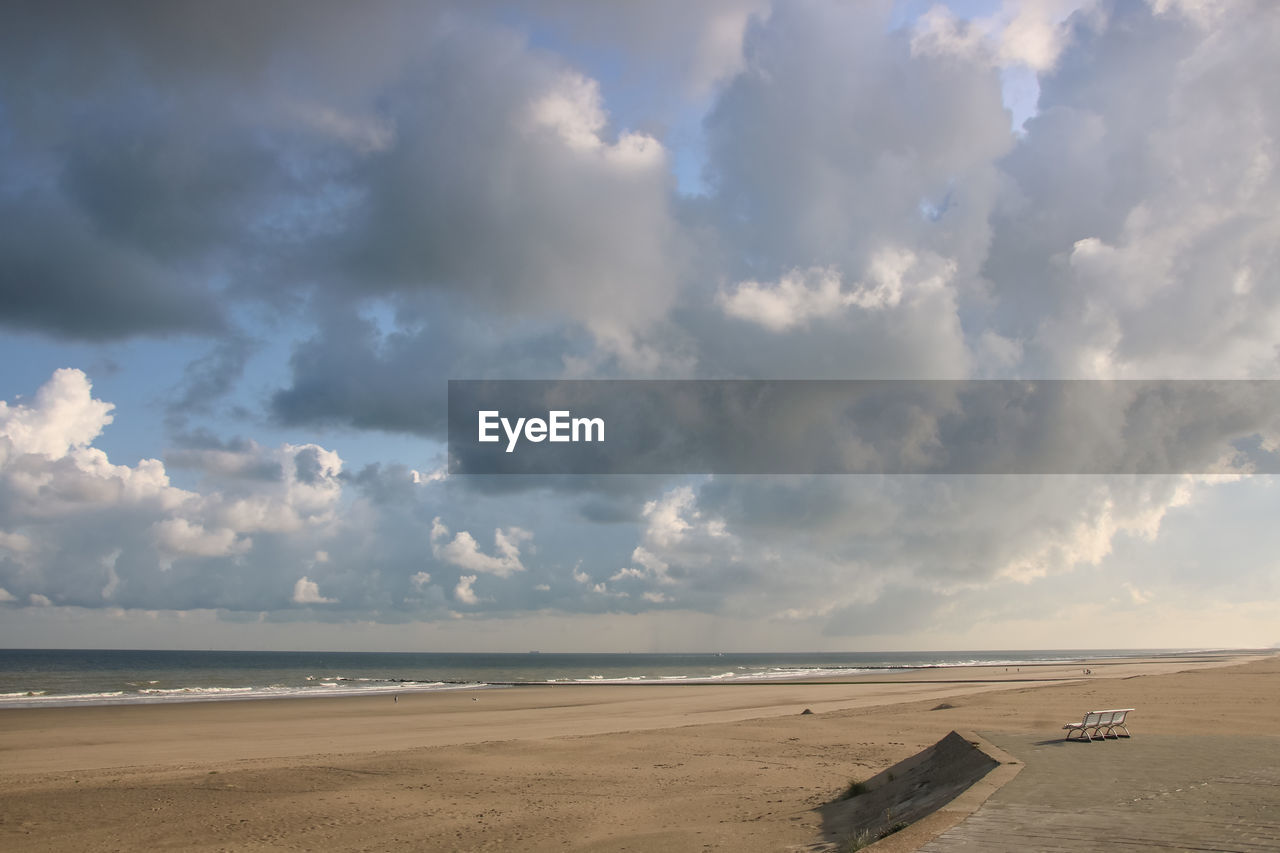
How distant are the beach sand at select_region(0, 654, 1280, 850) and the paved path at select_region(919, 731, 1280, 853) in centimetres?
340

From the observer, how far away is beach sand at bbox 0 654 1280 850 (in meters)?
13.7

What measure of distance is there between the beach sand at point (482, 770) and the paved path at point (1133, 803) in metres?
3.40

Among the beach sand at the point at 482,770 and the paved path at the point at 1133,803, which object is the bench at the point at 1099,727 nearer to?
the beach sand at the point at 482,770

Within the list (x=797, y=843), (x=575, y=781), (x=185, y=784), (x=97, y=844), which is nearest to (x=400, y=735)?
(x=185, y=784)

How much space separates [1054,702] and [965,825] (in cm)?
A: 2822

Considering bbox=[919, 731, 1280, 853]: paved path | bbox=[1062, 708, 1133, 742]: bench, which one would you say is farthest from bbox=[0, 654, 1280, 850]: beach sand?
bbox=[919, 731, 1280, 853]: paved path

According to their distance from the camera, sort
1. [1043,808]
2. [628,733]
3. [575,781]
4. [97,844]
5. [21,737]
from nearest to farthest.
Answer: [1043,808] < [97,844] < [575,781] < [628,733] < [21,737]

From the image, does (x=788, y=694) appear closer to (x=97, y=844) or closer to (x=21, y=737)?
(x=21, y=737)

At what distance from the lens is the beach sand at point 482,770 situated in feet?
45.0

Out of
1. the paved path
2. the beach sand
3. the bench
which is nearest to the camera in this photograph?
the paved path

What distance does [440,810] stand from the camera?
50.7 feet

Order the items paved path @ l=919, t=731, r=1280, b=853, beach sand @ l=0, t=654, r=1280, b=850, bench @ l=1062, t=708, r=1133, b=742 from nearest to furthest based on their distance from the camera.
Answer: paved path @ l=919, t=731, r=1280, b=853 → beach sand @ l=0, t=654, r=1280, b=850 → bench @ l=1062, t=708, r=1133, b=742

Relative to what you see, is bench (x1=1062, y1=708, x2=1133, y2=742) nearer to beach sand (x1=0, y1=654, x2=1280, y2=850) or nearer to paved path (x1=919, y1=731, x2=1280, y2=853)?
beach sand (x1=0, y1=654, x2=1280, y2=850)

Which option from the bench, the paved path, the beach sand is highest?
the paved path
